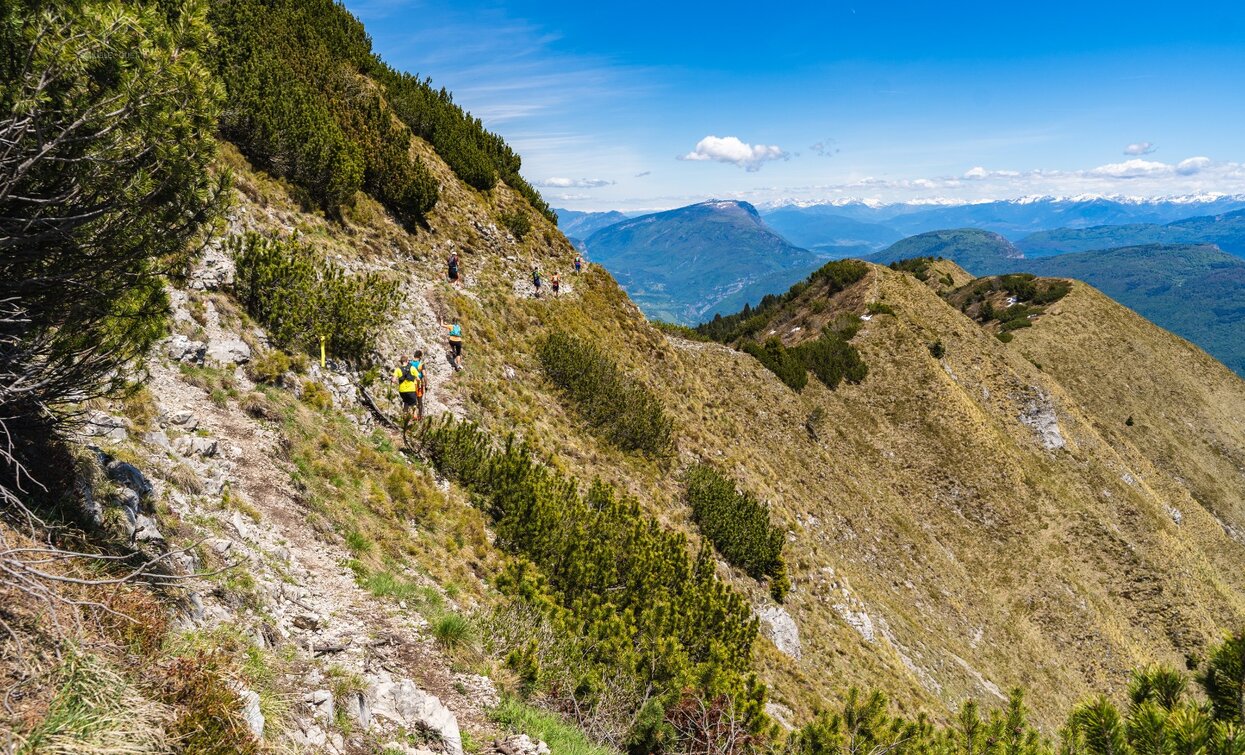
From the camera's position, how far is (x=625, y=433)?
22.7 meters

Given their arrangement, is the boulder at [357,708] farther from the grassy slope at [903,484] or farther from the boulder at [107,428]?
the grassy slope at [903,484]

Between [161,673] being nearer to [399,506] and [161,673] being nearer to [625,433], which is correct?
[399,506]

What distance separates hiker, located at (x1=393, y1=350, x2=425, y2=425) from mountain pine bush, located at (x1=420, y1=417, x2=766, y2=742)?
27.8 inches

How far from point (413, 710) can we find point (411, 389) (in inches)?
381

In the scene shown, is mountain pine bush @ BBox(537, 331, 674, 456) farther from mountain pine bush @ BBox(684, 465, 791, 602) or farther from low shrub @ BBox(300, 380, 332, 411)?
low shrub @ BBox(300, 380, 332, 411)

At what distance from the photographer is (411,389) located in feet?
47.2

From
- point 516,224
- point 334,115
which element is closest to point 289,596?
point 334,115

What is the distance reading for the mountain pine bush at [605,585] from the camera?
8.71m

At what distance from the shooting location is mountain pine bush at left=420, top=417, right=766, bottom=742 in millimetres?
8711

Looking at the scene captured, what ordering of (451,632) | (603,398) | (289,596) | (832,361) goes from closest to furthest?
(289,596) < (451,632) < (603,398) < (832,361)

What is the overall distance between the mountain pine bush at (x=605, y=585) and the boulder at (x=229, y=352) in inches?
164

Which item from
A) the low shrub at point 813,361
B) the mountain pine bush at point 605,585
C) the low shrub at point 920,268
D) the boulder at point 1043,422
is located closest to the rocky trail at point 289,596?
the mountain pine bush at point 605,585

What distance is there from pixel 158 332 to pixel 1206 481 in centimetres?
8893

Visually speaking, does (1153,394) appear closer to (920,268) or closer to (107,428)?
(920,268)
